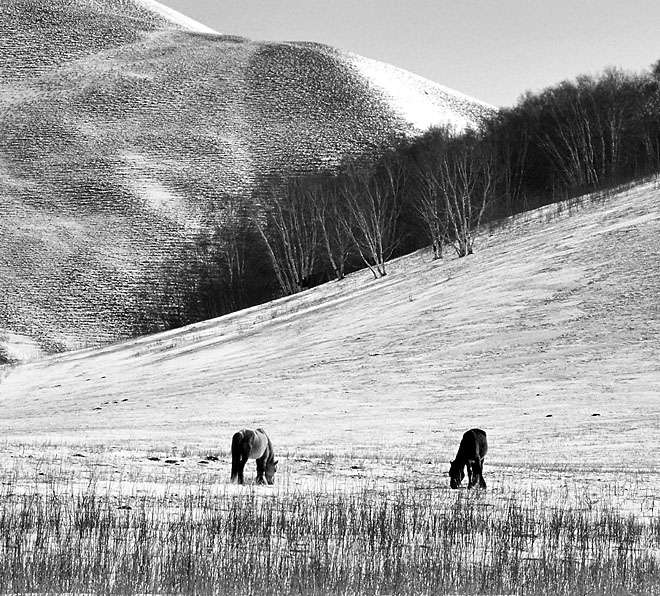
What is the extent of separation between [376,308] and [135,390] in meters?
15.0

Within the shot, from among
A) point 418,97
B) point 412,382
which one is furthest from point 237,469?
point 418,97

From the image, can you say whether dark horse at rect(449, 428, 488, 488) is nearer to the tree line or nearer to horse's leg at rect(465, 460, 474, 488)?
horse's leg at rect(465, 460, 474, 488)

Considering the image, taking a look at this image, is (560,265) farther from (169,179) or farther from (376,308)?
(169,179)

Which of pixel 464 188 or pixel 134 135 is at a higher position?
pixel 134 135

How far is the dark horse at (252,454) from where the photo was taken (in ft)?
46.0

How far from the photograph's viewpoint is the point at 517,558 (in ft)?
29.6

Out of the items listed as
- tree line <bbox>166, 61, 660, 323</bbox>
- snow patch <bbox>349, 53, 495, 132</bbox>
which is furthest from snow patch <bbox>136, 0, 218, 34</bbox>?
tree line <bbox>166, 61, 660, 323</bbox>

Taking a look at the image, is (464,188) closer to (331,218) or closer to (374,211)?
(374,211)

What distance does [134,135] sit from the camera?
12394cm

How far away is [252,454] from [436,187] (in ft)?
178

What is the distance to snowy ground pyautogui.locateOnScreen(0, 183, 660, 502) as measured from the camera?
1705 centimetres

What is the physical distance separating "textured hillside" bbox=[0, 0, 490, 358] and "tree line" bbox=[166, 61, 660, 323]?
7907 mm

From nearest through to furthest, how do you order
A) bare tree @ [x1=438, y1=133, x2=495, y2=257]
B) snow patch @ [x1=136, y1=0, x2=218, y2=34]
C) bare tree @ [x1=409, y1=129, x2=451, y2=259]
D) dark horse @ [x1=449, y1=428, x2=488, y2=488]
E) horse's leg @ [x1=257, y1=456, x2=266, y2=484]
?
horse's leg @ [x1=257, y1=456, x2=266, y2=484], dark horse @ [x1=449, y1=428, x2=488, y2=488], bare tree @ [x1=438, y1=133, x2=495, y2=257], bare tree @ [x1=409, y1=129, x2=451, y2=259], snow patch @ [x1=136, y1=0, x2=218, y2=34]

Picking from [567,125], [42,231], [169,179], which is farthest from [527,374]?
[169,179]
